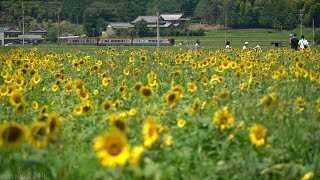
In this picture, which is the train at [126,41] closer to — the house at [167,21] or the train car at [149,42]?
the train car at [149,42]

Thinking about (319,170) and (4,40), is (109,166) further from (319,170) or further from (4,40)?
(4,40)

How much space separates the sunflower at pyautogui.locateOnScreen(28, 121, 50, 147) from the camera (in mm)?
1870

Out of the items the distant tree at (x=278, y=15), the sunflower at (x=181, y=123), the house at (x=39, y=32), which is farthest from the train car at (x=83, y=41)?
the sunflower at (x=181, y=123)

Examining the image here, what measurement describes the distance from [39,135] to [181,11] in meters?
56.8

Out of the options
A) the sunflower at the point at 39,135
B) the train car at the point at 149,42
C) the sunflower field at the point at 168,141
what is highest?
the train car at the point at 149,42

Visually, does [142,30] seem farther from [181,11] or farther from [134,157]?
[134,157]

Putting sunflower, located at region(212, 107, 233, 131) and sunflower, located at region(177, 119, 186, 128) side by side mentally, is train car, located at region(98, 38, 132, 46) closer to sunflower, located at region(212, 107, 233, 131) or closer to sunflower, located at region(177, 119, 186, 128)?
sunflower, located at region(177, 119, 186, 128)

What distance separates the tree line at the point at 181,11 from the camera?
134ft

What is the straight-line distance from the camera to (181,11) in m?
57.8

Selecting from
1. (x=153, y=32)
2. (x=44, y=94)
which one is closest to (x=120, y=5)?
(x=153, y=32)

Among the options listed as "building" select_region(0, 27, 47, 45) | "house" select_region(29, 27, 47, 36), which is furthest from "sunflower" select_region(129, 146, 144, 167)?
"house" select_region(29, 27, 47, 36)

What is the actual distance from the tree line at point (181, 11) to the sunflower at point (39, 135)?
37064 millimetres

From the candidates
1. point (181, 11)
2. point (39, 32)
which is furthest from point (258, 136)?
point (181, 11)

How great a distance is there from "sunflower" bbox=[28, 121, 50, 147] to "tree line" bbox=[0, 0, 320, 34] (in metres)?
37.1
